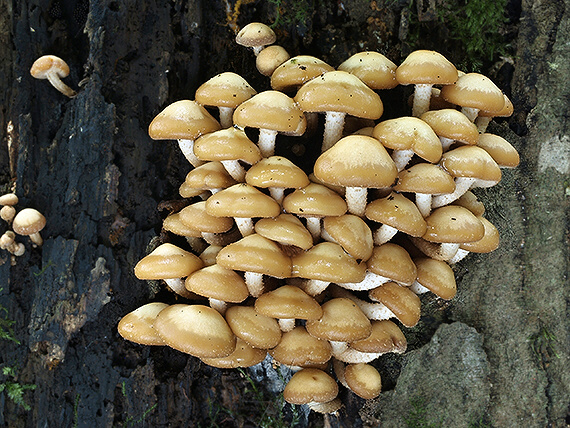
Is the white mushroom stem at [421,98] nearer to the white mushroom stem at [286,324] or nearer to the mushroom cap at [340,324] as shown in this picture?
the mushroom cap at [340,324]

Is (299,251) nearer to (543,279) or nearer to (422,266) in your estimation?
(422,266)

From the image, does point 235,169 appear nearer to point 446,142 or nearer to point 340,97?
point 340,97

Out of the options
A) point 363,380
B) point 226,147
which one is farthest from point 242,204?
point 363,380

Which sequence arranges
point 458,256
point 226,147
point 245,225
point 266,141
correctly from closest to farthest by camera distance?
point 226,147 < point 245,225 < point 266,141 < point 458,256

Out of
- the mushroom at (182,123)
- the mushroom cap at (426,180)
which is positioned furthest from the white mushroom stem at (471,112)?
the mushroom at (182,123)

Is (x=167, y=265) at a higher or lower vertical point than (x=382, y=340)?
higher

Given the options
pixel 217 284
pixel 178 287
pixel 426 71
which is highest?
pixel 426 71
